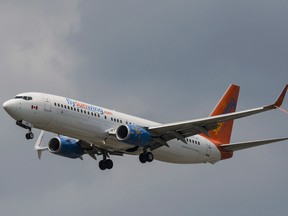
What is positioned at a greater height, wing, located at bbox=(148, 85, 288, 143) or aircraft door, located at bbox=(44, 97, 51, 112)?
wing, located at bbox=(148, 85, 288, 143)

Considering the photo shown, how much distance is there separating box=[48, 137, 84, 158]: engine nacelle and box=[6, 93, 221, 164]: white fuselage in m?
2.45

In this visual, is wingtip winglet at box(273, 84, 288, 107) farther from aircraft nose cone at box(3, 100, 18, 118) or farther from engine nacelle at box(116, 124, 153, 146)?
aircraft nose cone at box(3, 100, 18, 118)

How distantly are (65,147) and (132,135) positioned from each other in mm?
7298

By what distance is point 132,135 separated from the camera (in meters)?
73.3

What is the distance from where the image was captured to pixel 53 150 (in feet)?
258

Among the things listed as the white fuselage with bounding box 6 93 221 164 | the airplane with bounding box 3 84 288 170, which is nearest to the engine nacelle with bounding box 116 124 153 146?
the airplane with bounding box 3 84 288 170

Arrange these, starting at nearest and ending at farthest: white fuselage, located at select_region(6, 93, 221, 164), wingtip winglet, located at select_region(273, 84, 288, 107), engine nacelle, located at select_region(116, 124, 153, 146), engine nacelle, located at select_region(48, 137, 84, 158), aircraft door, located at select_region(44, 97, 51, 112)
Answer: wingtip winglet, located at select_region(273, 84, 288, 107) < white fuselage, located at select_region(6, 93, 221, 164) < aircraft door, located at select_region(44, 97, 51, 112) < engine nacelle, located at select_region(116, 124, 153, 146) < engine nacelle, located at select_region(48, 137, 84, 158)

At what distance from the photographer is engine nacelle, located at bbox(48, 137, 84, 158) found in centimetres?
7812

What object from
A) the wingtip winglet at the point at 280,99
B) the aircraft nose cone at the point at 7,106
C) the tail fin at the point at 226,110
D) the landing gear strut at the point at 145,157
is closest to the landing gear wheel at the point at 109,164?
the landing gear strut at the point at 145,157

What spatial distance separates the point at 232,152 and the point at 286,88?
58.8 ft

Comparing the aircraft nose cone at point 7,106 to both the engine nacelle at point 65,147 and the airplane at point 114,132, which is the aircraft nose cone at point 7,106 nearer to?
the airplane at point 114,132

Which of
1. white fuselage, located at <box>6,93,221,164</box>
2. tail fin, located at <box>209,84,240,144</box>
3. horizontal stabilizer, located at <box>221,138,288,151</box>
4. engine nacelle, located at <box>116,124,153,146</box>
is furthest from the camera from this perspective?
tail fin, located at <box>209,84,240,144</box>

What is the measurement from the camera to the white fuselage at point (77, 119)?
7025 centimetres

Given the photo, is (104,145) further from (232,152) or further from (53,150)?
(232,152)
